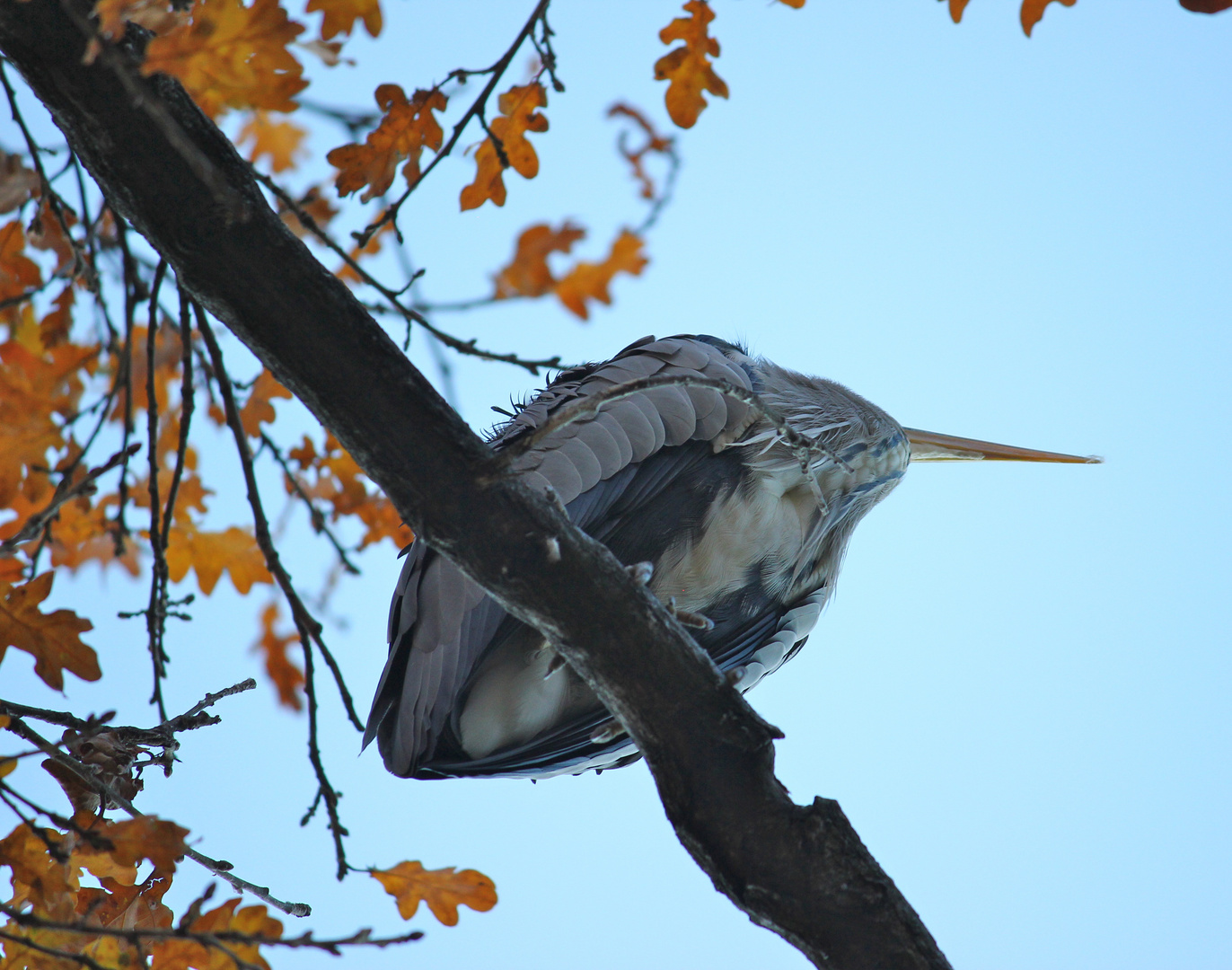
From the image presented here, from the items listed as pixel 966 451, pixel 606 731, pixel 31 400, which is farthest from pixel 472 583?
pixel 966 451

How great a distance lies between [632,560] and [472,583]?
627 mm

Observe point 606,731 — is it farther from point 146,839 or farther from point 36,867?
point 36,867

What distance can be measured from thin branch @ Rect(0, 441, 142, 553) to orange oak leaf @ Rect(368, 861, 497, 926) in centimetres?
88

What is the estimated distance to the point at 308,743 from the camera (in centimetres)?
216

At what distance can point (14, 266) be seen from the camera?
2.84m

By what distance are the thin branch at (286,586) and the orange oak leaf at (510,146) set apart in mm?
668

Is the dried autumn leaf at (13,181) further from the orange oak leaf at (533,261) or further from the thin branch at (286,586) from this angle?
the orange oak leaf at (533,261)

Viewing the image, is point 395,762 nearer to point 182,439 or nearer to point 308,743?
point 308,743

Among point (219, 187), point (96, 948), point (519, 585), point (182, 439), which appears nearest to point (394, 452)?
point (519, 585)

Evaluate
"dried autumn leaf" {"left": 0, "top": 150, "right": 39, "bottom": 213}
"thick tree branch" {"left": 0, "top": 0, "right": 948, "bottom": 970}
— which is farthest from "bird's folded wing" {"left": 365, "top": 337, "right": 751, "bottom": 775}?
"dried autumn leaf" {"left": 0, "top": 150, "right": 39, "bottom": 213}

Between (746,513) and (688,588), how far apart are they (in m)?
0.24

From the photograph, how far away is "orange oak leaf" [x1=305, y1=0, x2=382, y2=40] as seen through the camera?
1.62 meters

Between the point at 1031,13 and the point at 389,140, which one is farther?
the point at 389,140

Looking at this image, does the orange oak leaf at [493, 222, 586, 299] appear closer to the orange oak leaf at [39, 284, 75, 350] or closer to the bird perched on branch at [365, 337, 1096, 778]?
the bird perched on branch at [365, 337, 1096, 778]
